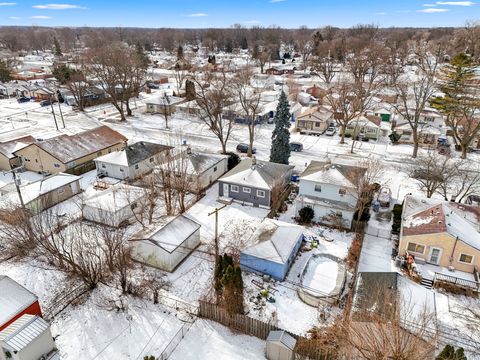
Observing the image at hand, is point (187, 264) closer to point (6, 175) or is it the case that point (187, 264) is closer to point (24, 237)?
point (24, 237)

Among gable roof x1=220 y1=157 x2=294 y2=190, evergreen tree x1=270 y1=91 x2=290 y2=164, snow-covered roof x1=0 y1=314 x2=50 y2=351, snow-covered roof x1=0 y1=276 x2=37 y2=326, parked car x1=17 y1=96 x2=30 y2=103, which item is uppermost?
evergreen tree x1=270 y1=91 x2=290 y2=164

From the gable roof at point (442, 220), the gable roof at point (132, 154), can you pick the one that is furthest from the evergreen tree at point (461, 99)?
the gable roof at point (132, 154)

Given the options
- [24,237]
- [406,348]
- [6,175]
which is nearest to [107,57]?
[6,175]

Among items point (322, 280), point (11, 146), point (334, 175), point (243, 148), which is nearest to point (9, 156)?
point (11, 146)

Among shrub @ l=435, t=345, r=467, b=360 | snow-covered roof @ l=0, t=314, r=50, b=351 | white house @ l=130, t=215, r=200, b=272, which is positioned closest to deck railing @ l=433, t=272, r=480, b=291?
shrub @ l=435, t=345, r=467, b=360

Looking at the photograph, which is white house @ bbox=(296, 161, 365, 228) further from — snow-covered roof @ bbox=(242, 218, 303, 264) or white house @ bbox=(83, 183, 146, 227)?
white house @ bbox=(83, 183, 146, 227)

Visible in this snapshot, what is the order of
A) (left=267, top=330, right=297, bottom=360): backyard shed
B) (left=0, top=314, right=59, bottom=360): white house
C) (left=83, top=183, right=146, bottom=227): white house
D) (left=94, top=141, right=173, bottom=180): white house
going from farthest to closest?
(left=94, top=141, right=173, bottom=180): white house < (left=83, top=183, right=146, bottom=227): white house < (left=267, top=330, right=297, bottom=360): backyard shed < (left=0, top=314, right=59, bottom=360): white house

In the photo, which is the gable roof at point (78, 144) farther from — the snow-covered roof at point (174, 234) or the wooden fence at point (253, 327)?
the wooden fence at point (253, 327)
